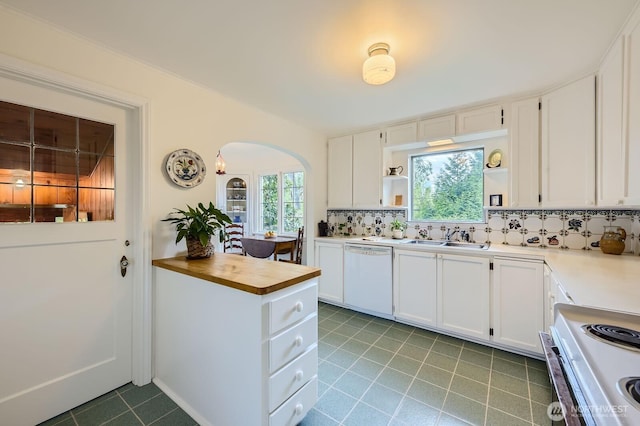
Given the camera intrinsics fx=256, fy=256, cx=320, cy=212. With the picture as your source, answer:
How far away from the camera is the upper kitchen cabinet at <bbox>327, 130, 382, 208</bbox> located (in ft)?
11.5

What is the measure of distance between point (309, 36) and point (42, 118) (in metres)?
1.77

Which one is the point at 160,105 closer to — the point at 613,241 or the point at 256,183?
the point at 256,183

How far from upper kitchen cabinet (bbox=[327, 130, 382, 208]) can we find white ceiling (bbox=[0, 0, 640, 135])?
1141mm

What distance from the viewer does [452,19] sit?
1.49 m

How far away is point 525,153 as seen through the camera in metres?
2.50

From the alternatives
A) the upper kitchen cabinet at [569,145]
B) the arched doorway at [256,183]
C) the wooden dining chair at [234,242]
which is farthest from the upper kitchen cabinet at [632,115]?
the wooden dining chair at [234,242]

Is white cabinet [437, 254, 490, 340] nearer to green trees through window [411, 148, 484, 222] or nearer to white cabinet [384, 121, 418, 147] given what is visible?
green trees through window [411, 148, 484, 222]

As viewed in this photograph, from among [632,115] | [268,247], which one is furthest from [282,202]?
[632,115]

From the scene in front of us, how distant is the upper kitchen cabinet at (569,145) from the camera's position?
2.11 meters

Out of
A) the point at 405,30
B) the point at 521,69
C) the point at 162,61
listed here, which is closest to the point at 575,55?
the point at 521,69

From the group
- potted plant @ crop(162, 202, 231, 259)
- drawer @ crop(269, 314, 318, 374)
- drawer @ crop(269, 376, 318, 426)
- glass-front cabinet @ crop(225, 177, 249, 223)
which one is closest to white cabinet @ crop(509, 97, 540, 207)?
drawer @ crop(269, 314, 318, 374)

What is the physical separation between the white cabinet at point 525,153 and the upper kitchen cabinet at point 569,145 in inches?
2.5

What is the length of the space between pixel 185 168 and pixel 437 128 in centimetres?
271

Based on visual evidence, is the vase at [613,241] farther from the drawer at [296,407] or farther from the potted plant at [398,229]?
the drawer at [296,407]
